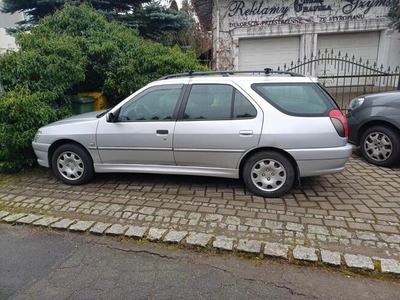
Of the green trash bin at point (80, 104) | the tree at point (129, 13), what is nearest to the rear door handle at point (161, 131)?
the green trash bin at point (80, 104)

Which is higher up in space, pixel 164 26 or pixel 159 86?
pixel 164 26

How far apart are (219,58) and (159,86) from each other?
825 centimetres

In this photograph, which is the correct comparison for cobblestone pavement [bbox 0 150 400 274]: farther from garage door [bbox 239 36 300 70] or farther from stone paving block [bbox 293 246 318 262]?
garage door [bbox 239 36 300 70]

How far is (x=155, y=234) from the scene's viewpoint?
304 cm

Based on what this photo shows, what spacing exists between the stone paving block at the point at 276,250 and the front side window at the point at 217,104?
157cm

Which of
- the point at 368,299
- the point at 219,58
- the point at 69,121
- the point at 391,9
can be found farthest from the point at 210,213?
the point at 391,9

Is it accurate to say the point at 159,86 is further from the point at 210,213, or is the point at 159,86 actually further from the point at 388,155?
the point at 388,155

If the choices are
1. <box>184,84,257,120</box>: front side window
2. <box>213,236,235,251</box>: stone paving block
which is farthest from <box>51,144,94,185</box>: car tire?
<box>213,236,235,251</box>: stone paving block

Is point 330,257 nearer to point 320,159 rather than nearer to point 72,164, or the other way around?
point 320,159

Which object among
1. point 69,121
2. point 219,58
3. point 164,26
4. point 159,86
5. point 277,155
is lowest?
point 277,155

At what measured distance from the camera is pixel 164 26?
937cm

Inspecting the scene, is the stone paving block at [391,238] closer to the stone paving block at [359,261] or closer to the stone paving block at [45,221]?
the stone paving block at [359,261]

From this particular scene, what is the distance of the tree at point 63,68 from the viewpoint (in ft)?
15.3

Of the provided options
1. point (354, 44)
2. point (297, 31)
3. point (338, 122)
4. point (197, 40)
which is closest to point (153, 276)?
point (338, 122)
